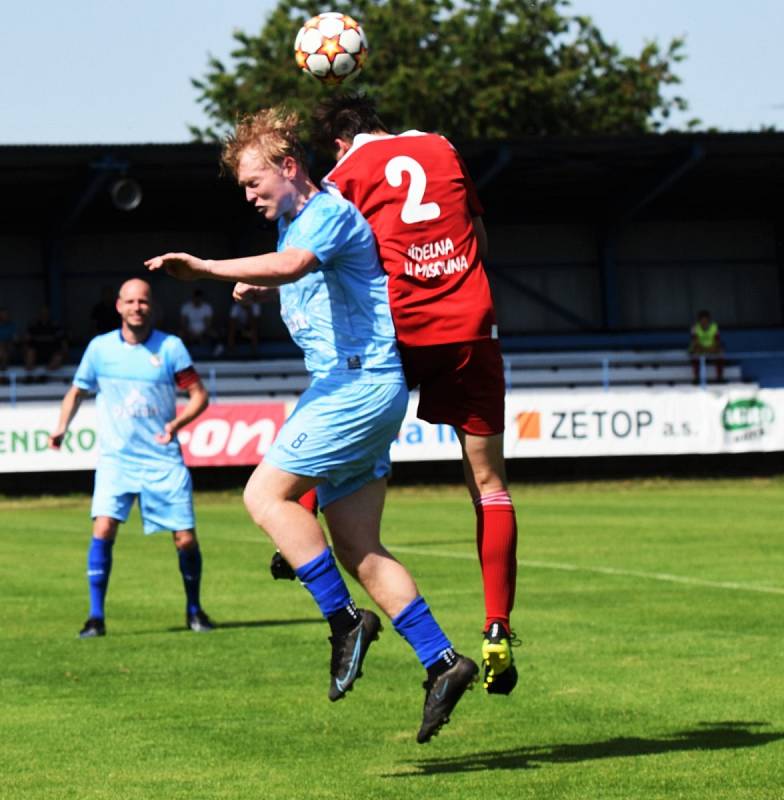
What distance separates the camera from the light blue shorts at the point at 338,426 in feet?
20.9

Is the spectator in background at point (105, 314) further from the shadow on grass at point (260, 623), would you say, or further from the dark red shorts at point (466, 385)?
the dark red shorts at point (466, 385)

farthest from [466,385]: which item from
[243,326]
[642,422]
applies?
[243,326]

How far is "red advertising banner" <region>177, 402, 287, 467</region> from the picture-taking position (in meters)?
27.8

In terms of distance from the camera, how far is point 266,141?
20.6ft

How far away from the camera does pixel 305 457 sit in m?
6.36

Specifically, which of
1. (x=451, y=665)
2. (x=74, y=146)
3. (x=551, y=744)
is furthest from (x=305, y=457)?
(x=74, y=146)

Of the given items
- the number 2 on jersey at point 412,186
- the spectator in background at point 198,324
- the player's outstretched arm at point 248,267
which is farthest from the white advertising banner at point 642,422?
the player's outstretched arm at point 248,267

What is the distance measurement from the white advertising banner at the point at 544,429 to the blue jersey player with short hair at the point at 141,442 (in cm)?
1604

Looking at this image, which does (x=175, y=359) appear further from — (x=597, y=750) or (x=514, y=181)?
(x=514, y=181)

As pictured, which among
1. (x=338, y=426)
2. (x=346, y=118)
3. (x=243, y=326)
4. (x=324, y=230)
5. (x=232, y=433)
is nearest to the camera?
(x=324, y=230)

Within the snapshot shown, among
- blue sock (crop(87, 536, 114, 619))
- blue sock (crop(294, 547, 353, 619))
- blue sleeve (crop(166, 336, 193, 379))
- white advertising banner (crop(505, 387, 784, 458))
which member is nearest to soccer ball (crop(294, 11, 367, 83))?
blue sock (crop(294, 547, 353, 619))

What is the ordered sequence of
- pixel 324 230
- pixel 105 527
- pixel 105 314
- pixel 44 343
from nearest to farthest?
pixel 324 230
pixel 105 527
pixel 105 314
pixel 44 343

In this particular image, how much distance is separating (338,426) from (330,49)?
2.46m

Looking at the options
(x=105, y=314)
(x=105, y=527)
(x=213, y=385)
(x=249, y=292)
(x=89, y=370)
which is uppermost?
(x=105, y=314)
